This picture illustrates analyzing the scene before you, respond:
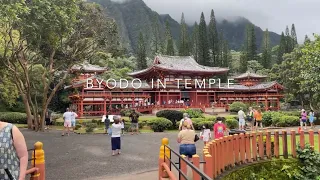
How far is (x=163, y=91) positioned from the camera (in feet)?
137

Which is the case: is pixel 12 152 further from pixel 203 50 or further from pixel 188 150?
pixel 203 50

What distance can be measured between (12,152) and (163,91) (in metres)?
38.5

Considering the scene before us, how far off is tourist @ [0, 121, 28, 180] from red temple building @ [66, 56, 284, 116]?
31.7 metres

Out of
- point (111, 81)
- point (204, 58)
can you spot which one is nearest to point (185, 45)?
point (204, 58)

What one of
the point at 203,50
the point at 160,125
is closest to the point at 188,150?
the point at 160,125

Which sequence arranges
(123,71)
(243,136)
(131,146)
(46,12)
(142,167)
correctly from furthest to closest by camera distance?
(123,71), (131,146), (46,12), (142,167), (243,136)

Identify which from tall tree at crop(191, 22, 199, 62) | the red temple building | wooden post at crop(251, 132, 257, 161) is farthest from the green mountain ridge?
wooden post at crop(251, 132, 257, 161)

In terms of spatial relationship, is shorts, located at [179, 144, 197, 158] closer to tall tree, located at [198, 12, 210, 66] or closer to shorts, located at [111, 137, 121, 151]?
shorts, located at [111, 137, 121, 151]

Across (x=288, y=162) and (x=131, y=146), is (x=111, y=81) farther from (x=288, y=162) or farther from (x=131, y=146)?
(x=288, y=162)

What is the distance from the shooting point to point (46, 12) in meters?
12.5

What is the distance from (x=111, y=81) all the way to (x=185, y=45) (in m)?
38.6

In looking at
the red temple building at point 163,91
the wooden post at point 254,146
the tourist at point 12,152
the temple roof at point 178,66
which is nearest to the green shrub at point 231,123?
the red temple building at point 163,91

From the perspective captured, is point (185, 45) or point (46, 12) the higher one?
point (185, 45)

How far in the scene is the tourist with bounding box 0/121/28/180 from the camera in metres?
3.35
